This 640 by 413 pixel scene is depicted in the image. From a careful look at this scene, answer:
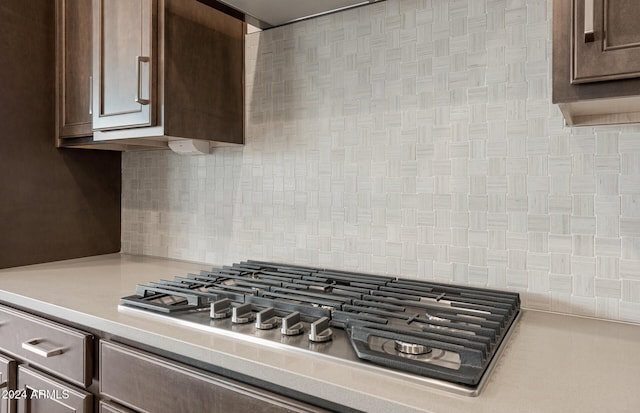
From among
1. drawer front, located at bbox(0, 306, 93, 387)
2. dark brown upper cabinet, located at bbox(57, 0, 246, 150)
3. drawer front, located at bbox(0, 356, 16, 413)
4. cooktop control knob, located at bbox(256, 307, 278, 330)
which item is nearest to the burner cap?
cooktop control knob, located at bbox(256, 307, 278, 330)

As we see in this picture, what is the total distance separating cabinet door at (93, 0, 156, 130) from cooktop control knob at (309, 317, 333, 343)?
946 millimetres

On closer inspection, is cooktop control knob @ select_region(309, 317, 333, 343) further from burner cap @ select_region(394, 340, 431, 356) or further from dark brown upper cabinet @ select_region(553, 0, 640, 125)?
dark brown upper cabinet @ select_region(553, 0, 640, 125)

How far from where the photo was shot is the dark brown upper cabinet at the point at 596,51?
77 centimetres

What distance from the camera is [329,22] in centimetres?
154

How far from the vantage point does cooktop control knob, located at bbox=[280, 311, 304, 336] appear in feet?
3.10

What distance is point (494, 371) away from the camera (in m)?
0.79

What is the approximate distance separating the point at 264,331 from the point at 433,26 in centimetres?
101

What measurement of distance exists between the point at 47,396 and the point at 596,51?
62.5 inches

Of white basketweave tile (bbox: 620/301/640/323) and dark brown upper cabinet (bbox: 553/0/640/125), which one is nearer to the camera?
dark brown upper cabinet (bbox: 553/0/640/125)

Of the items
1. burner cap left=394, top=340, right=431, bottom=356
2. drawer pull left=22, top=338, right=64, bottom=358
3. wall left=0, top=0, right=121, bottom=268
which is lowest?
drawer pull left=22, top=338, right=64, bottom=358

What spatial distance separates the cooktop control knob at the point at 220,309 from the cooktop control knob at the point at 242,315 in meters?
0.03

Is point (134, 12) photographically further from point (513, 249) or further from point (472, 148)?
point (513, 249)

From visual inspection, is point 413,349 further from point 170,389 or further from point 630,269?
point 630,269

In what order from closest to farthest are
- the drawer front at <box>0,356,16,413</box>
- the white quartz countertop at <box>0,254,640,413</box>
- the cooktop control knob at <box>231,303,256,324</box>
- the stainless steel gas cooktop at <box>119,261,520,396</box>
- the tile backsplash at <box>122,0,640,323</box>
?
1. the white quartz countertop at <box>0,254,640,413</box>
2. the stainless steel gas cooktop at <box>119,261,520,396</box>
3. the cooktop control knob at <box>231,303,256,324</box>
4. the tile backsplash at <box>122,0,640,323</box>
5. the drawer front at <box>0,356,16,413</box>
